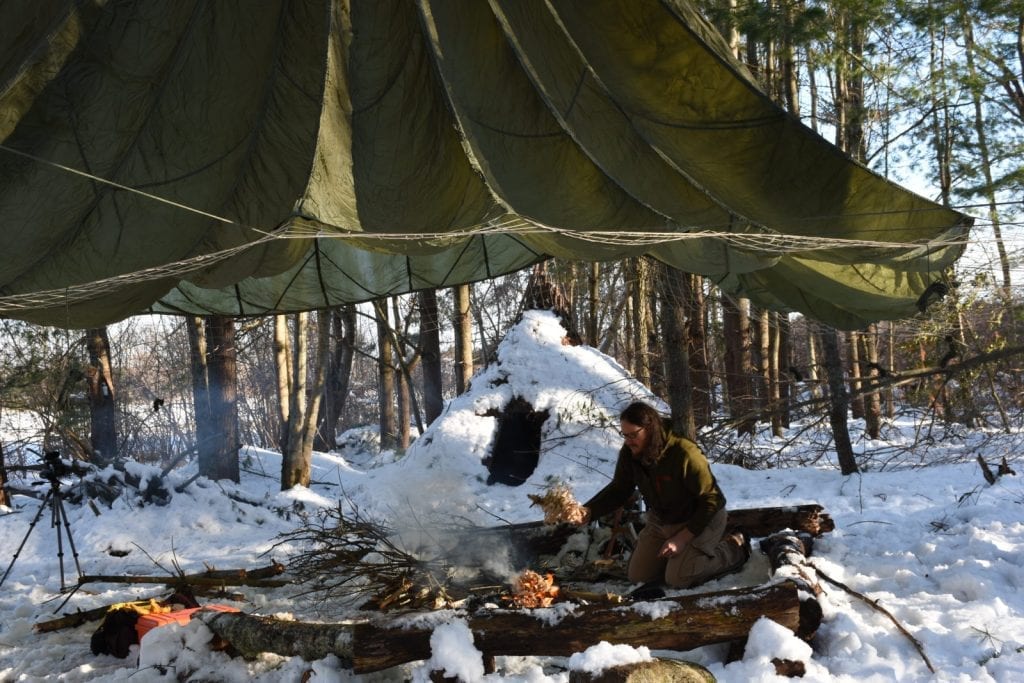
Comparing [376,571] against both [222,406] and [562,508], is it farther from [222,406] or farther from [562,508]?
[222,406]

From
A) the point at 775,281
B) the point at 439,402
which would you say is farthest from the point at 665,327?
the point at 439,402

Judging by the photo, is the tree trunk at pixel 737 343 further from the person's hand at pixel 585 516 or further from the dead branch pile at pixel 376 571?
the dead branch pile at pixel 376 571

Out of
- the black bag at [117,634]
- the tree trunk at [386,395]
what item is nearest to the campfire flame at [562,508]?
the black bag at [117,634]

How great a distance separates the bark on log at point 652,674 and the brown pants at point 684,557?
3.90ft

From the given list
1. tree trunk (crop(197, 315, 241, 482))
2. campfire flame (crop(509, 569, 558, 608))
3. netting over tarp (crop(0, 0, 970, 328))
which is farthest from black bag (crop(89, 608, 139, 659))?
tree trunk (crop(197, 315, 241, 482))

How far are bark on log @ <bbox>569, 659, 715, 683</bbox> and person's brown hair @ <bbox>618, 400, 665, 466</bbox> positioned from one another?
1384 mm

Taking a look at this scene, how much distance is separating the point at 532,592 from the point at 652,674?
1062mm

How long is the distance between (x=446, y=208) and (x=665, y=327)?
3990 mm

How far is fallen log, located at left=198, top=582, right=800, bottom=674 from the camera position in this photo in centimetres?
365

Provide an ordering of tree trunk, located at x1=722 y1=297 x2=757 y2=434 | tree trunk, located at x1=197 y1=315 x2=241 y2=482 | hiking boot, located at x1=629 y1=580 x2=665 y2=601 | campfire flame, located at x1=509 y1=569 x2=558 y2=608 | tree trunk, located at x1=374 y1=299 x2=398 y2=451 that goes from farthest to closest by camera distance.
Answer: tree trunk, located at x1=374 y1=299 x2=398 y2=451 < tree trunk, located at x1=722 y1=297 x2=757 y2=434 < tree trunk, located at x1=197 y1=315 x2=241 y2=482 < hiking boot, located at x1=629 y1=580 x2=665 y2=601 < campfire flame, located at x1=509 y1=569 x2=558 y2=608

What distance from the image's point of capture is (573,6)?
468cm

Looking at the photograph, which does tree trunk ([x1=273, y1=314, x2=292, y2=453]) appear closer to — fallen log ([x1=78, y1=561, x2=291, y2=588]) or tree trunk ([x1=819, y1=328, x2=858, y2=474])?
fallen log ([x1=78, y1=561, x2=291, y2=588])

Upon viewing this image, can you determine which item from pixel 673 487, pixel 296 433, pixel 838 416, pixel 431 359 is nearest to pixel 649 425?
pixel 673 487

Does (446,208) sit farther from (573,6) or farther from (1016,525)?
(1016,525)
